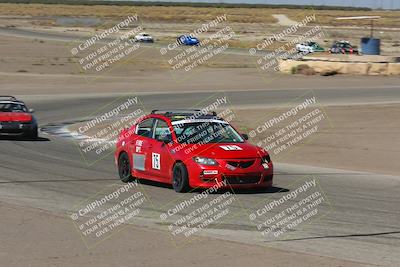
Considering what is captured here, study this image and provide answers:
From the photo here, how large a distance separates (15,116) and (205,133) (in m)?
11.8

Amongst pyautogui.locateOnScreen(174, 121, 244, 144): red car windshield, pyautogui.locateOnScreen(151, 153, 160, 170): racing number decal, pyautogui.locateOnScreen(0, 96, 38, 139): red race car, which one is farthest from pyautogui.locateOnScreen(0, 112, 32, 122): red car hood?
pyautogui.locateOnScreen(174, 121, 244, 144): red car windshield

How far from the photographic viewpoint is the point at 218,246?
10.2 meters

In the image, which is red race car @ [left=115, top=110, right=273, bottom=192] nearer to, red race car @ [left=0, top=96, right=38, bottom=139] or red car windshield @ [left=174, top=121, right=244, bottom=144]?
red car windshield @ [left=174, top=121, right=244, bottom=144]

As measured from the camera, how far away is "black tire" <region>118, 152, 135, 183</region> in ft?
54.1

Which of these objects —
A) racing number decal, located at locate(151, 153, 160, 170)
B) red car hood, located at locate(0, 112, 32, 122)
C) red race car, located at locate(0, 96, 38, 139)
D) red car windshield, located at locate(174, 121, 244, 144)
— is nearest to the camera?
red car windshield, located at locate(174, 121, 244, 144)

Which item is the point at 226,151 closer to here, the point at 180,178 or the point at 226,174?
the point at 226,174

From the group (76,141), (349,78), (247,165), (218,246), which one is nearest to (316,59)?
(349,78)

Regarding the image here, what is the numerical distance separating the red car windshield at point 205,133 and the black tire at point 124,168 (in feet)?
4.76

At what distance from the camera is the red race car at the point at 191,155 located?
1466cm

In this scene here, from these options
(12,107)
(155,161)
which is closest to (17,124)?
(12,107)

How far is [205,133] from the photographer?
51.0 ft

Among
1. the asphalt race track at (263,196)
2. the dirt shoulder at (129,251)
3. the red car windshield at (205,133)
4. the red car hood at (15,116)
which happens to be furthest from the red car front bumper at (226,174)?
the red car hood at (15,116)

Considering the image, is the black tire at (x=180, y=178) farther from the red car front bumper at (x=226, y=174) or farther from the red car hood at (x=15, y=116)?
the red car hood at (x=15, y=116)

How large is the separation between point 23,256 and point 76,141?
1617cm
